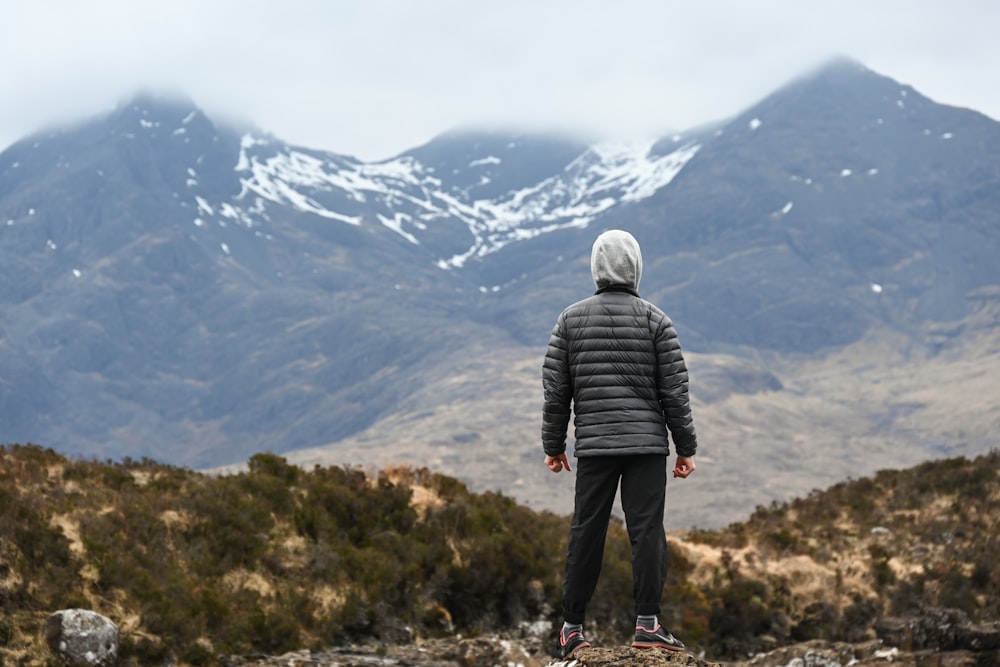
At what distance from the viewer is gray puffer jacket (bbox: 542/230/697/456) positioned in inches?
321

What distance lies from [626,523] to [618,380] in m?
1.06

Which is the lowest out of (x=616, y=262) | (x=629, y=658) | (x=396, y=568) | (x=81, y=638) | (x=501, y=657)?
(x=501, y=657)

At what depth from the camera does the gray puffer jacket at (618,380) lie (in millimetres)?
8148

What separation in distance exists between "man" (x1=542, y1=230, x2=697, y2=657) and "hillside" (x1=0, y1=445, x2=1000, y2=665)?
5432 millimetres

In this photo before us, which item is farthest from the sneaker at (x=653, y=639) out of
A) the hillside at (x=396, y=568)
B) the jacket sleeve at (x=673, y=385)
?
the hillside at (x=396, y=568)

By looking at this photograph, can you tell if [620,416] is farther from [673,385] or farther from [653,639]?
[653,639]

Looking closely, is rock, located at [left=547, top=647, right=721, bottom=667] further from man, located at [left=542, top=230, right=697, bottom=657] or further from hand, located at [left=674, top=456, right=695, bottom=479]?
hand, located at [left=674, top=456, right=695, bottom=479]

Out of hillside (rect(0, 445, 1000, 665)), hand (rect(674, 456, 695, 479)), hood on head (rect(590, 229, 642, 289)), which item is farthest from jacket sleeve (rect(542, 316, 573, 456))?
hillside (rect(0, 445, 1000, 665))

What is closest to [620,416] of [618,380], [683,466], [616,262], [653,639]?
[618,380]

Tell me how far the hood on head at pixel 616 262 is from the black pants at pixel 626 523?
1.29m

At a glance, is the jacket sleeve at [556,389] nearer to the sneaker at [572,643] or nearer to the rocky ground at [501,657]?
the sneaker at [572,643]

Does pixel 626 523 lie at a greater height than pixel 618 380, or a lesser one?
lesser

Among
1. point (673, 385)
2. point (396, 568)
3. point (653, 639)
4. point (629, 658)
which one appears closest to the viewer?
point (629, 658)

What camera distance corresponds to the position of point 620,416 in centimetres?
816
